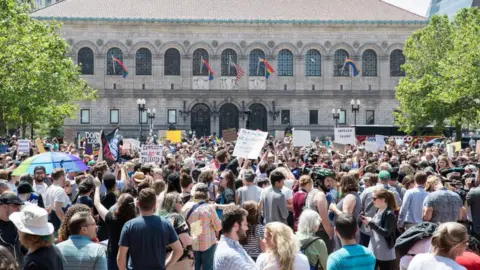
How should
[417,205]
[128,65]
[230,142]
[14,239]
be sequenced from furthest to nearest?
[128,65], [230,142], [417,205], [14,239]

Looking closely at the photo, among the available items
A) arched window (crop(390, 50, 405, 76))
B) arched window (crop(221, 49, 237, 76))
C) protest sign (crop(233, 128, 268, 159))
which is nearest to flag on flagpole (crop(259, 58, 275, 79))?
arched window (crop(221, 49, 237, 76))

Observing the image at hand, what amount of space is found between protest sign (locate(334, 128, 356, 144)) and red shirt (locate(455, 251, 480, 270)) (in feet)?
67.7

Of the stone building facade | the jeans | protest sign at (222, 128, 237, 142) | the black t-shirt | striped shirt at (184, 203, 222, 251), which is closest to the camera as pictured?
the black t-shirt

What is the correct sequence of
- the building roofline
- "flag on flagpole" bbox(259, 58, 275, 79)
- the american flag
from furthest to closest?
the building roofline < "flag on flagpole" bbox(259, 58, 275, 79) < the american flag

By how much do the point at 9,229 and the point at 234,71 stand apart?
59095 millimetres

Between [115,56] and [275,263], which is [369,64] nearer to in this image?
[115,56]

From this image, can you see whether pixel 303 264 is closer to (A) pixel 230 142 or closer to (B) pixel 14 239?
(B) pixel 14 239

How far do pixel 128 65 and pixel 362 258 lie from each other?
199ft

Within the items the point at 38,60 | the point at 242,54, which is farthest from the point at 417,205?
the point at 242,54

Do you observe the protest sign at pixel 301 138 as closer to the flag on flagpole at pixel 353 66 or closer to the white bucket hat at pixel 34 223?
the white bucket hat at pixel 34 223

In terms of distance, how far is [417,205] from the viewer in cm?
1222

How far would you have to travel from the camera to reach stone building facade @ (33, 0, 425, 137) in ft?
219

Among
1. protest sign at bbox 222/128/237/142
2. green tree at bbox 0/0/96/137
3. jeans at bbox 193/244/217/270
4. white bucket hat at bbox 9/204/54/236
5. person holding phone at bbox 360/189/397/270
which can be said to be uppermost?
green tree at bbox 0/0/96/137

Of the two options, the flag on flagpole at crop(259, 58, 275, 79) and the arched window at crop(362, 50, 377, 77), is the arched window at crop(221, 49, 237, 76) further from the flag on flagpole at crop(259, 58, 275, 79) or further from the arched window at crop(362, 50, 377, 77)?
the arched window at crop(362, 50, 377, 77)
